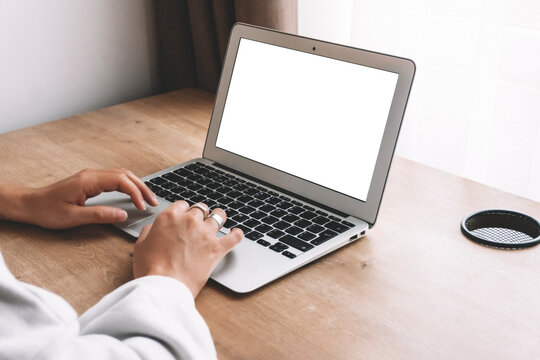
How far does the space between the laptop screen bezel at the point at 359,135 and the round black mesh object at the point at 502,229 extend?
6.1 inches

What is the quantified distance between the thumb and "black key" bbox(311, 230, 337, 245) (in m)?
0.28

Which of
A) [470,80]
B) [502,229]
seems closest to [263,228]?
[502,229]

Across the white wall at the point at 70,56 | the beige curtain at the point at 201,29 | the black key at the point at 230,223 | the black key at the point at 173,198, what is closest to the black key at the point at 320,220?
the black key at the point at 230,223

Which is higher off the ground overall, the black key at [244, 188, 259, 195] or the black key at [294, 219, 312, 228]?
the black key at [294, 219, 312, 228]

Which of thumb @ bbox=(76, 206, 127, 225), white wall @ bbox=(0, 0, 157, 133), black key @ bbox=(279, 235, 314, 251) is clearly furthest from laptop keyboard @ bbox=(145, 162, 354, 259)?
white wall @ bbox=(0, 0, 157, 133)

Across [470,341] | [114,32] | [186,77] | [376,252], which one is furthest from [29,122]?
[470,341]

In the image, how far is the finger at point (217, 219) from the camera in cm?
84

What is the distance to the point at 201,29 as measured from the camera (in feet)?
4.89

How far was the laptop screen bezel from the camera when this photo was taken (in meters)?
0.88

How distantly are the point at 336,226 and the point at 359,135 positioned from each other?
0.14 m

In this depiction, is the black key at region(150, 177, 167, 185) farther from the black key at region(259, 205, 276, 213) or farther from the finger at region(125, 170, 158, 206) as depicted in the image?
the black key at region(259, 205, 276, 213)

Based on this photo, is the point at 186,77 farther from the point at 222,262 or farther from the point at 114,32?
the point at 222,262

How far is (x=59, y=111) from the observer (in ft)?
4.88

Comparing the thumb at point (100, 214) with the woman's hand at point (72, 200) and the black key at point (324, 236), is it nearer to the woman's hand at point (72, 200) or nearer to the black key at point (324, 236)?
the woman's hand at point (72, 200)
